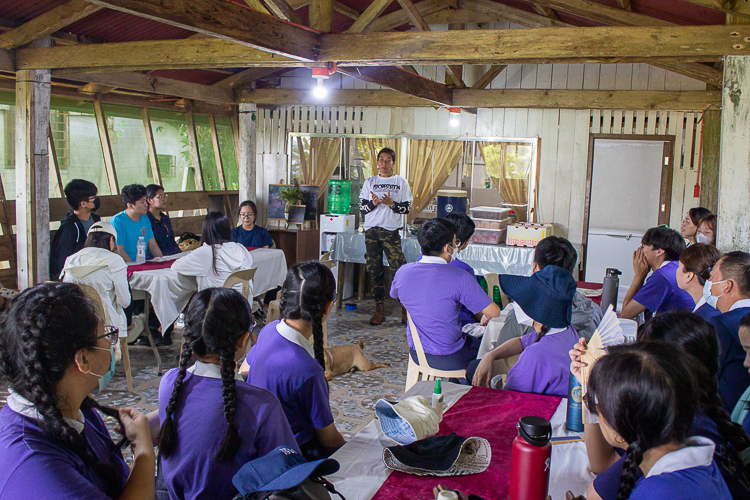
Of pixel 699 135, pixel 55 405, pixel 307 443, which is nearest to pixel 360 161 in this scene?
pixel 699 135

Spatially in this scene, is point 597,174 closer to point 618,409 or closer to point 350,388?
point 350,388

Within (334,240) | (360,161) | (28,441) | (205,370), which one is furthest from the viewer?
(360,161)

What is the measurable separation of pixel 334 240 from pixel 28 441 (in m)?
6.73

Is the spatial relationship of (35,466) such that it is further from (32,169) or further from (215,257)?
(32,169)

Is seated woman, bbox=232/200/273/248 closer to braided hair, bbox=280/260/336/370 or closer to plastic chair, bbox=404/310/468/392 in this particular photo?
plastic chair, bbox=404/310/468/392

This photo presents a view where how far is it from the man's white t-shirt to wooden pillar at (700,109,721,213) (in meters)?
3.65

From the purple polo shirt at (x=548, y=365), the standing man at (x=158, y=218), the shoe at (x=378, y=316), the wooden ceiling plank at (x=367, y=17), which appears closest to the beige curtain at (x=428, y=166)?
the shoe at (x=378, y=316)

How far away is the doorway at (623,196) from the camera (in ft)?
27.0

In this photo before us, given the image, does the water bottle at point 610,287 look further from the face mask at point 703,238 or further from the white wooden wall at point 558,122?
the white wooden wall at point 558,122

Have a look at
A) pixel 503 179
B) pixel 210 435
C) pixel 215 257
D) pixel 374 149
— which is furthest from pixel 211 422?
pixel 374 149

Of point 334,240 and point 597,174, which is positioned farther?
point 597,174

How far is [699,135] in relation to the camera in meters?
7.96

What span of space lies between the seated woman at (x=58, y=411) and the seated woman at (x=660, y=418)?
1.07 m

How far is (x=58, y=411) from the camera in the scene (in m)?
1.29
